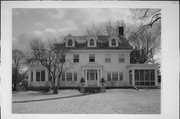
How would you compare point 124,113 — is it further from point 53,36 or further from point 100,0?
point 53,36

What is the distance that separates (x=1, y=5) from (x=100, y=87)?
7.24m

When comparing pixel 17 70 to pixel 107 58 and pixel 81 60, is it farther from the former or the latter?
pixel 107 58

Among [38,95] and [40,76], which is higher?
[40,76]

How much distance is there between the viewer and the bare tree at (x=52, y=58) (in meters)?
15.3

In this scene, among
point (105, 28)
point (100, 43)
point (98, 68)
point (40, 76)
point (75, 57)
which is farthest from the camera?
point (105, 28)

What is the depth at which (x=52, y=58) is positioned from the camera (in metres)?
15.6

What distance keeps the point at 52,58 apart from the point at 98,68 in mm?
2540

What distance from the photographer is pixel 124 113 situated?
11469 millimetres

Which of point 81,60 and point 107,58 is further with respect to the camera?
point 107,58

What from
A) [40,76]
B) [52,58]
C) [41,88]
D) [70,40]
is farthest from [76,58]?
[41,88]

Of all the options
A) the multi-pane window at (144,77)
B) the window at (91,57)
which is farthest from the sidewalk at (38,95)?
the multi-pane window at (144,77)

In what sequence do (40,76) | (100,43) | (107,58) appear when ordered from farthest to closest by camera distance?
1. (100,43)
2. (107,58)
3. (40,76)

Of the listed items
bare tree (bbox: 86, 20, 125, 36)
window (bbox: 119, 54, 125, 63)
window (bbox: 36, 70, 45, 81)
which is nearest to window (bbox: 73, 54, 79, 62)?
bare tree (bbox: 86, 20, 125, 36)

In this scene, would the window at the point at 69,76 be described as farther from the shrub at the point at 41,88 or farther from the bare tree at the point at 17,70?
the bare tree at the point at 17,70
